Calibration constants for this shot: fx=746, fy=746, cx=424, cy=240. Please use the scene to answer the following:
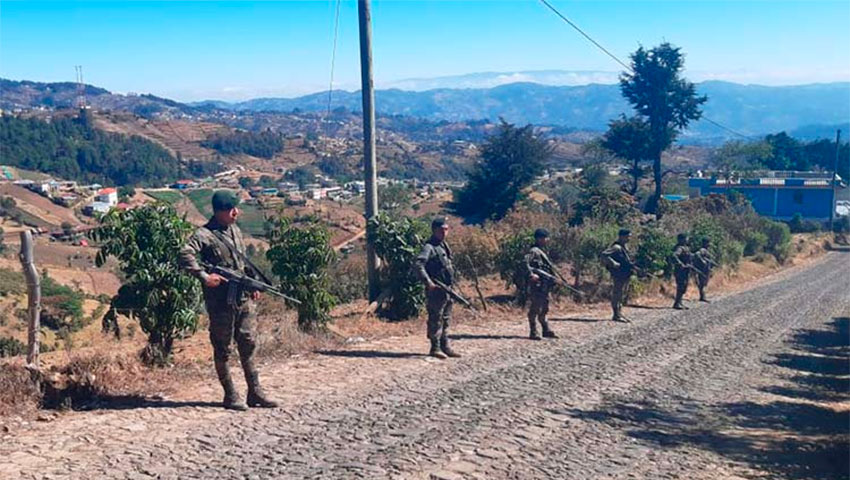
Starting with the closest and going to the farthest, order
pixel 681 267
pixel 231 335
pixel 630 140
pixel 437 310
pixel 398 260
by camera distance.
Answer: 1. pixel 231 335
2. pixel 437 310
3. pixel 398 260
4. pixel 681 267
5. pixel 630 140

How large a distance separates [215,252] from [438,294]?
348cm

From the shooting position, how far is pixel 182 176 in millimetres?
70438

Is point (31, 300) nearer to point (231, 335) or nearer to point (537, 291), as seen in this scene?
point (231, 335)

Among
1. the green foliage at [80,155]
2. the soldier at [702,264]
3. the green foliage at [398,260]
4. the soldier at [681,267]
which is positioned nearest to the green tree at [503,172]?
the soldier at [702,264]

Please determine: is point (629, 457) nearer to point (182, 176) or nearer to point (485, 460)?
point (485, 460)

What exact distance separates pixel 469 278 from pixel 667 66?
1123 inches

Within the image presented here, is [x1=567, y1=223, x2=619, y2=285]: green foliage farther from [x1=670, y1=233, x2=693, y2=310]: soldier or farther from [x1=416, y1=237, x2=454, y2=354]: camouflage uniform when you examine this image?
[x1=416, y1=237, x2=454, y2=354]: camouflage uniform

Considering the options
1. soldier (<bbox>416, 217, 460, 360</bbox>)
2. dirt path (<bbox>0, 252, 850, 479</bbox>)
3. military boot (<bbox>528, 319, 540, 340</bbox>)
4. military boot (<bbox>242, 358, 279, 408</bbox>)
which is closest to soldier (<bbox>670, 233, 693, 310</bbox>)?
dirt path (<bbox>0, 252, 850, 479</bbox>)

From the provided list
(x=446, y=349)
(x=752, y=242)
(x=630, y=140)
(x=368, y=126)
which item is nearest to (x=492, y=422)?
(x=446, y=349)

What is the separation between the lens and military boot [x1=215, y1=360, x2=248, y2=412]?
6.55 metres

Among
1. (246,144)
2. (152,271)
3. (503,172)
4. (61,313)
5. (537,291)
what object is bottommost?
(61,313)

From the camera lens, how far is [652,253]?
18.6 metres

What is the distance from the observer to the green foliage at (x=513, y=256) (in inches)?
582

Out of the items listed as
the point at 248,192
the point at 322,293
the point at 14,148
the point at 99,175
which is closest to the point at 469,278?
the point at 322,293
